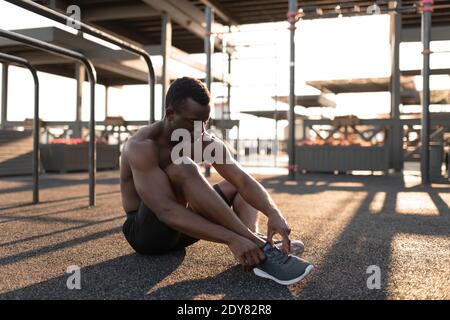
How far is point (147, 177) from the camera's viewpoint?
70.5 inches

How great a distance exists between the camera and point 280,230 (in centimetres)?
177

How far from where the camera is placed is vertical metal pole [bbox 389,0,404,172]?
9.82m

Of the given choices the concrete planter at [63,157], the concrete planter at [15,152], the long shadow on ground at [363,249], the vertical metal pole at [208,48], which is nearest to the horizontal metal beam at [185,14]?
the vertical metal pole at [208,48]

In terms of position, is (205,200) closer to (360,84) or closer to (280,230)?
(280,230)

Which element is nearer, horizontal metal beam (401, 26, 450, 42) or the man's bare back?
the man's bare back

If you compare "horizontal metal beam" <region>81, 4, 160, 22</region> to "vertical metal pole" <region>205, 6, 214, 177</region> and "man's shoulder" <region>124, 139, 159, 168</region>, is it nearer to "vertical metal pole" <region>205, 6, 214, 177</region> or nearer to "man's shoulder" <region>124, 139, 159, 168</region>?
"vertical metal pole" <region>205, 6, 214, 177</region>

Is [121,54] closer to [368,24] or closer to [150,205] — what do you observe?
[368,24]

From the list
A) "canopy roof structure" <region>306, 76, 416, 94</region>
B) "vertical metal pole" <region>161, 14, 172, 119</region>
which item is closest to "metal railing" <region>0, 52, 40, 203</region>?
"vertical metal pole" <region>161, 14, 172, 119</region>

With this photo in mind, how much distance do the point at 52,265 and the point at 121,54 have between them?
11017 mm

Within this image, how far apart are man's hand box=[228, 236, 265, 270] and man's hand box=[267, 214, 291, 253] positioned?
0.14 m

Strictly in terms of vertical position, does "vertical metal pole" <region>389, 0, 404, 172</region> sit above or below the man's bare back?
above

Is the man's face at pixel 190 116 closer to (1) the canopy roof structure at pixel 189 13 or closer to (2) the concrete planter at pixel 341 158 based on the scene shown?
(2) the concrete planter at pixel 341 158

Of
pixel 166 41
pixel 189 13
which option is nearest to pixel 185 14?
pixel 189 13
